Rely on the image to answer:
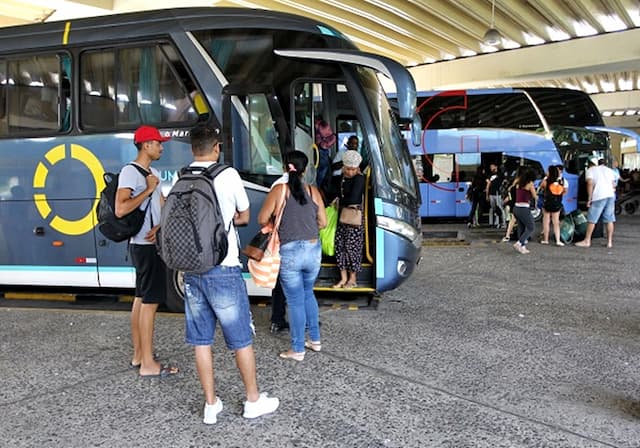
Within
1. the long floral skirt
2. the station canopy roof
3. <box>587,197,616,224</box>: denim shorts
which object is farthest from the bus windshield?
the station canopy roof

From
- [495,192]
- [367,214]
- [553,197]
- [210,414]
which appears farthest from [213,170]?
[495,192]

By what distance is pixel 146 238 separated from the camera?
12.8ft

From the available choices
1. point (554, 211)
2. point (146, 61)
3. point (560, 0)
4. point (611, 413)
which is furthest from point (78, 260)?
point (560, 0)

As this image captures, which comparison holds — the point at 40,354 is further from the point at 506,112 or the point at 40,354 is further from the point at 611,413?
the point at 506,112

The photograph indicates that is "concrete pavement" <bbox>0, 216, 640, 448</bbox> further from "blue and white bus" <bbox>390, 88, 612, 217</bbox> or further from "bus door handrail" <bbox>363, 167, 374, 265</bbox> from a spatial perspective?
"blue and white bus" <bbox>390, 88, 612, 217</bbox>

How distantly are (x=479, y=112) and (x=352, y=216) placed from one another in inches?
392

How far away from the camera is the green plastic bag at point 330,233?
19.3 ft

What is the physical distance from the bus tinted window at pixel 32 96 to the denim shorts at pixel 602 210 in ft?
31.3

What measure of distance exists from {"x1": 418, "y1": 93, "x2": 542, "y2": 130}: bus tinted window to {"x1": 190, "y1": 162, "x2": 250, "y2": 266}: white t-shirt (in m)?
12.2

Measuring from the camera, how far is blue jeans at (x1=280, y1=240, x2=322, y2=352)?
4.19 metres

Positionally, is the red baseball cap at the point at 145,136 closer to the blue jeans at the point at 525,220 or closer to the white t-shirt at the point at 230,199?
the white t-shirt at the point at 230,199

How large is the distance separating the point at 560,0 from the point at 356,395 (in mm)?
13852

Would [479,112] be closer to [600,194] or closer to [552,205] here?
[552,205]

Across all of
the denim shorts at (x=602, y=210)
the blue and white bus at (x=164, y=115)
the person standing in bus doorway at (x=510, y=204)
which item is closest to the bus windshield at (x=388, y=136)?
the blue and white bus at (x=164, y=115)
